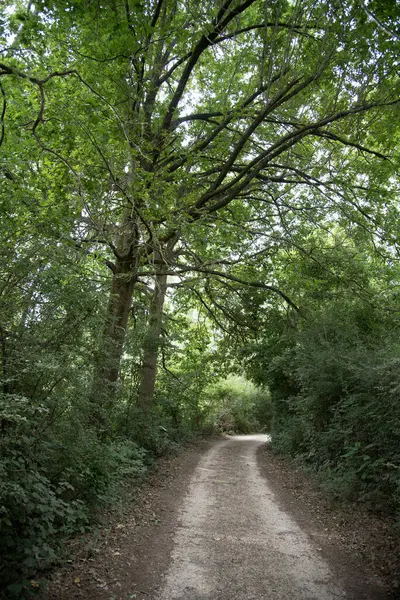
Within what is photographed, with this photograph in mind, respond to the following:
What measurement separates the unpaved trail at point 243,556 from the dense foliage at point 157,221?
1.43m

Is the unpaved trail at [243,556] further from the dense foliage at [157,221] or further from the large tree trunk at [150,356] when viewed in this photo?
the large tree trunk at [150,356]

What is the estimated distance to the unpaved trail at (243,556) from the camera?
15.5 ft

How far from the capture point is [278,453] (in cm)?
1516

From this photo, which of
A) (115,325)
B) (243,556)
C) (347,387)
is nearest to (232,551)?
(243,556)

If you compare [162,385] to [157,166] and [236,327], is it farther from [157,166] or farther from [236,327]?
[157,166]

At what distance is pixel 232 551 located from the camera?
5863mm

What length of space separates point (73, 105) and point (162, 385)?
472 inches

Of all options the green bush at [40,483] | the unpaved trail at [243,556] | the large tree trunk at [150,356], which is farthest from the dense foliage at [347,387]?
the green bush at [40,483]

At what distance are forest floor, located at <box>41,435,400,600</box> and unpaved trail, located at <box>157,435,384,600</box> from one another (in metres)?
0.01

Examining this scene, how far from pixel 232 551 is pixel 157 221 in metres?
5.98

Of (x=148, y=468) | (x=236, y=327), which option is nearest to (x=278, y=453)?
(x=236, y=327)

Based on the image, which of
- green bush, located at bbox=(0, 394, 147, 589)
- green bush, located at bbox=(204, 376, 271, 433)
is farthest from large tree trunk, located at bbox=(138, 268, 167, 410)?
green bush, located at bbox=(204, 376, 271, 433)

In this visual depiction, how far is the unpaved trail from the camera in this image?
15.5ft

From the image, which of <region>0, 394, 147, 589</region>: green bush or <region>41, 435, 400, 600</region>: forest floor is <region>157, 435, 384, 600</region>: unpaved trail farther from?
<region>0, 394, 147, 589</region>: green bush
